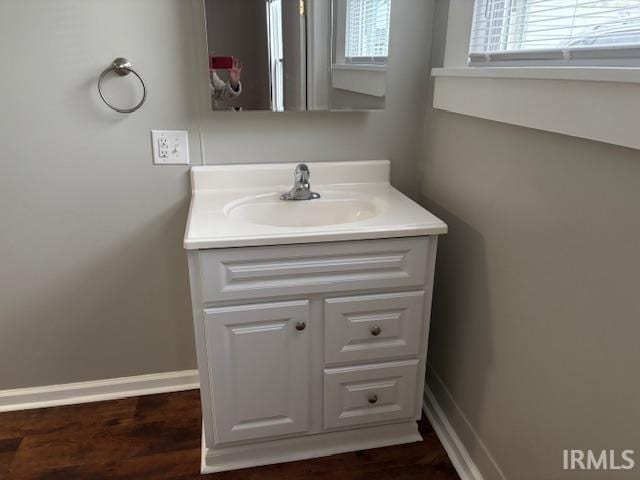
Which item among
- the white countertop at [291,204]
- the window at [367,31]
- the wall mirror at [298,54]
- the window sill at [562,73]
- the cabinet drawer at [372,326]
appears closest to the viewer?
the window sill at [562,73]

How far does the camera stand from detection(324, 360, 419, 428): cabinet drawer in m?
1.45

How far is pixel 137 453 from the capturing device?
5.11 ft

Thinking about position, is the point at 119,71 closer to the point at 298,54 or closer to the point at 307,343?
the point at 298,54

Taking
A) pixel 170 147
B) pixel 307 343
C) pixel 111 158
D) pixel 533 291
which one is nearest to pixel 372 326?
pixel 307 343

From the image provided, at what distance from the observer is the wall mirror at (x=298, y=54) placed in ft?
4.77

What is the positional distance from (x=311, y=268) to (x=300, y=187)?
36cm

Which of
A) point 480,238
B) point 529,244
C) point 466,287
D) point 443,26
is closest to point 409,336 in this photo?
point 466,287

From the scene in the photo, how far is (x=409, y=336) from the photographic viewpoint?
56.2 inches

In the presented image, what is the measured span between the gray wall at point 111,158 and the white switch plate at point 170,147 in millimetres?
23

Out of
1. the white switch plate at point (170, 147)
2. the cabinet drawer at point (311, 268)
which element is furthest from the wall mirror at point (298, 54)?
the cabinet drawer at point (311, 268)

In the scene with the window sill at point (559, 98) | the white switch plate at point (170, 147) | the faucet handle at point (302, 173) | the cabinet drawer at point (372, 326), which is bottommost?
the cabinet drawer at point (372, 326)

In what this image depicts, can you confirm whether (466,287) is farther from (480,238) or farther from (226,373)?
(226,373)

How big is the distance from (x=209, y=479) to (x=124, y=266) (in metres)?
0.76

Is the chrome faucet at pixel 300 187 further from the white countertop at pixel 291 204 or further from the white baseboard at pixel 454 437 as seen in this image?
the white baseboard at pixel 454 437
